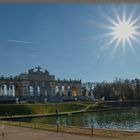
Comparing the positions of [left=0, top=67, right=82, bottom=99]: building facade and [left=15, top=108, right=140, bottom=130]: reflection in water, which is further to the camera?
[left=0, top=67, right=82, bottom=99]: building facade

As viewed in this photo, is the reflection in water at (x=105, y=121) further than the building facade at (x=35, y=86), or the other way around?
the building facade at (x=35, y=86)

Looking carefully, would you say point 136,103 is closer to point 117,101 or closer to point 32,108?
point 117,101

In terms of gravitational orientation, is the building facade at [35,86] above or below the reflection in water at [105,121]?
above

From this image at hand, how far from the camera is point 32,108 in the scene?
65000 millimetres

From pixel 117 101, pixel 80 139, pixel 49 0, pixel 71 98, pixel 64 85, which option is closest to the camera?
pixel 49 0

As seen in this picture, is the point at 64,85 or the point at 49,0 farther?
the point at 64,85

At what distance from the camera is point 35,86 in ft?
308

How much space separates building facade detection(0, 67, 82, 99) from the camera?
89169 millimetres

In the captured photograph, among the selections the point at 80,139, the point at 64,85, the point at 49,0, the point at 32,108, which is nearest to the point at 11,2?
the point at 49,0

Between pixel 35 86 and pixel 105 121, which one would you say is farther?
pixel 35 86

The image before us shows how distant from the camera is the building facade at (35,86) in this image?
89.2 meters

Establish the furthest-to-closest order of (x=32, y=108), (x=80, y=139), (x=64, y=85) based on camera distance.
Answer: (x=64, y=85) → (x=32, y=108) → (x=80, y=139)

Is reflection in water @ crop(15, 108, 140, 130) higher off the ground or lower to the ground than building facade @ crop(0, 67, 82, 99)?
lower

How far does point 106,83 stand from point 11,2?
9610 centimetres
